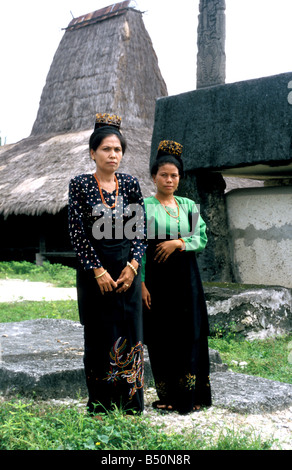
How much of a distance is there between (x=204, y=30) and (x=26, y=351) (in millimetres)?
3271

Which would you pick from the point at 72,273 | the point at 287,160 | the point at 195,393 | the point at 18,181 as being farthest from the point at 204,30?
the point at 18,181

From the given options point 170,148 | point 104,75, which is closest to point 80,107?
point 104,75

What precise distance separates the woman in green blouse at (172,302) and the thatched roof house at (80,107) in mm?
8345

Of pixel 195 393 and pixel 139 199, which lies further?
pixel 195 393

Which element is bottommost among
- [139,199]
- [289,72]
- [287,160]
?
[139,199]

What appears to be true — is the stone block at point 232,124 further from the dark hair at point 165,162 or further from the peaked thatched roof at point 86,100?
the peaked thatched roof at point 86,100

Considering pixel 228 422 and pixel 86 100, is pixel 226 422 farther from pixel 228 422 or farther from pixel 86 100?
pixel 86 100

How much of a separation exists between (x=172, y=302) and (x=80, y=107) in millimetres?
10621

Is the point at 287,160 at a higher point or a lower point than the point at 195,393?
higher

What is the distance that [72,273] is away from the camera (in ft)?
35.5

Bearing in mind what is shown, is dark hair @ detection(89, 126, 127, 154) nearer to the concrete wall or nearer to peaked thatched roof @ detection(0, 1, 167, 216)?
the concrete wall

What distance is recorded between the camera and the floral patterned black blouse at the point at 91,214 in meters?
2.63

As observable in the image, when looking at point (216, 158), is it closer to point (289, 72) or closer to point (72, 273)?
point (289, 72)
